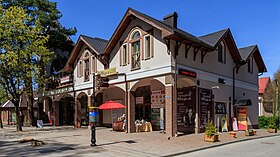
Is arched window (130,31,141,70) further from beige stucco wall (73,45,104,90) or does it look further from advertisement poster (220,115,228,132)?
advertisement poster (220,115,228,132)

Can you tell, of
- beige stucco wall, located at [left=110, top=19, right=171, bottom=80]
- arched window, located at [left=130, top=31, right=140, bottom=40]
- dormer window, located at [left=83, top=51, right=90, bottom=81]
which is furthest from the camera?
dormer window, located at [left=83, top=51, right=90, bottom=81]

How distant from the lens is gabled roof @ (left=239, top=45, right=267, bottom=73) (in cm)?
2499

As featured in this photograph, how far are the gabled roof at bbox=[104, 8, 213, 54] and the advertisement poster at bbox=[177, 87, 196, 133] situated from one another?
10.2 feet

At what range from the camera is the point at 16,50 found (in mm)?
21406

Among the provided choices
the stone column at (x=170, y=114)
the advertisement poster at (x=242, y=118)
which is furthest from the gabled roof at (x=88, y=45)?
the advertisement poster at (x=242, y=118)

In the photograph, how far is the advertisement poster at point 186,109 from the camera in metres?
19.3

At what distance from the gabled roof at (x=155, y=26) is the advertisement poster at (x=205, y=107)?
3.04m

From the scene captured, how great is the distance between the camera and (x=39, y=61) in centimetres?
2541

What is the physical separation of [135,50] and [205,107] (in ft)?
19.9

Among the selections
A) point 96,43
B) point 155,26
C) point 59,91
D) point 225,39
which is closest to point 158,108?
Answer: point 155,26

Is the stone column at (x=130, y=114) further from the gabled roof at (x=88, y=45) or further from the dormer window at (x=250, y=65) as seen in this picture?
the dormer window at (x=250, y=65)

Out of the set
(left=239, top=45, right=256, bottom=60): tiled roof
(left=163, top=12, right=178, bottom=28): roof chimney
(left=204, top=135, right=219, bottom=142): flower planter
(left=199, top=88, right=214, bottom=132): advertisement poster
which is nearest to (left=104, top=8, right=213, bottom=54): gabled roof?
(left=163, top=12, right=178, bottom=28): roof chimney

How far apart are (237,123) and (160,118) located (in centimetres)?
622

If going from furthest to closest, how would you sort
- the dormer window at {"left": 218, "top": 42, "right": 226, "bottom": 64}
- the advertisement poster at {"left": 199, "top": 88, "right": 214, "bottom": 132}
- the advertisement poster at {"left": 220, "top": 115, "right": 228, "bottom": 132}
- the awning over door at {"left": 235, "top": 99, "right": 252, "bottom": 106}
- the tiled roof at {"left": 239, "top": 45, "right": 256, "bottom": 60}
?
the tiled roof at {"left": 239, "top": 45, "right": 256, "bottom": 60} → the dormer window at {"left": 218, "top": 42, "right": 226, "bottom": 64} → the awning over door at {"left": 235, "top": 99, "right": 252, "bottom": 106} → the advertisement poster at {"left": 220, "top": 115, "right": 228, "bottom": 132} → the advertisement poster at {"left": 199, "top": 88, "right": 214, "bottom": 132}
